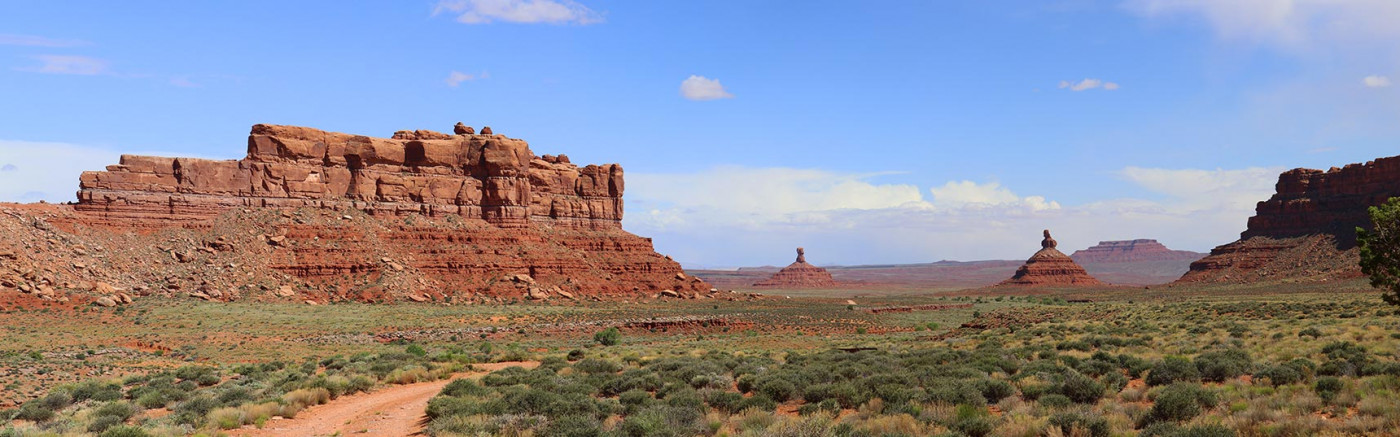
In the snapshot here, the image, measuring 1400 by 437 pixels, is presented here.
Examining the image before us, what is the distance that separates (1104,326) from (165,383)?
33.1m

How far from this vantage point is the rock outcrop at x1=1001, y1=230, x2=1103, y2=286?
14662cm

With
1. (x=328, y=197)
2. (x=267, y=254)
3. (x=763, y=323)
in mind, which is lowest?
(x=763, y=323)

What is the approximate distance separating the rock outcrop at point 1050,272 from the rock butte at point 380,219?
87430mm

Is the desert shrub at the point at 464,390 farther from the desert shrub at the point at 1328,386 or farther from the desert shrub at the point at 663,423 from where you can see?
the desert shrub at the point at 1328,386

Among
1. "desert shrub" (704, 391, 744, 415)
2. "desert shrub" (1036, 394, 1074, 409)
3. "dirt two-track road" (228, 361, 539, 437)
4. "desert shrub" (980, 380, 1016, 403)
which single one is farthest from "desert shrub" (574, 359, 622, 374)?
"desert shrub" (1036, 394, 1074, 409)

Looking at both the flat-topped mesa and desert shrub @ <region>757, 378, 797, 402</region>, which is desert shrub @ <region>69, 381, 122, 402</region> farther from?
the flat-topped mesa

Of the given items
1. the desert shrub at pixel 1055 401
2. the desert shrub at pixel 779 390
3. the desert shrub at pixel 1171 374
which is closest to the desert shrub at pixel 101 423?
the desert shrub at pixel 779 390

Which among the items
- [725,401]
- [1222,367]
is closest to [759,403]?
[725,401]

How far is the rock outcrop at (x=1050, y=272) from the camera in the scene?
481 ft

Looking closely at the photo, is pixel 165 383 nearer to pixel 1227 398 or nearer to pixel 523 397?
pixel 523 397

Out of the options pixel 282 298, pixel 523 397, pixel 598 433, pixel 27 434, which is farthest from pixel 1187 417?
pixel 282 298

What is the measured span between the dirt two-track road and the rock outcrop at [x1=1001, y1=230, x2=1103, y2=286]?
141302 millimetres

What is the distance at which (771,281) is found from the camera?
18950cm

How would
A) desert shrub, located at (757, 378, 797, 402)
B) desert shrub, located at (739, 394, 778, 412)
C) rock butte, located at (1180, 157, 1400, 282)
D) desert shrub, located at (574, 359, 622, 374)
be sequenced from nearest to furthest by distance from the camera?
desert shrub, located at (739, 394, 778, 412)
desert shrub, located at (757, 378, 797, 402)
desert shrub, located at (574, 359, 622, 374)
rock butte, located at (1180, 157, 1400, 282)
